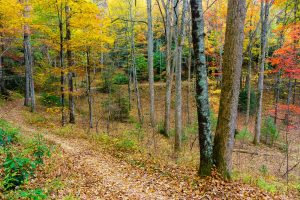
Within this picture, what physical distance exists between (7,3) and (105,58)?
45.0ft

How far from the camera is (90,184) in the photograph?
609cm

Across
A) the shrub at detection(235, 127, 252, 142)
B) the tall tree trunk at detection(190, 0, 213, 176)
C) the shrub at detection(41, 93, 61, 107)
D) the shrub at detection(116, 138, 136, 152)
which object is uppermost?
the tall tree trunk at detection(190, 0, 213, 176)

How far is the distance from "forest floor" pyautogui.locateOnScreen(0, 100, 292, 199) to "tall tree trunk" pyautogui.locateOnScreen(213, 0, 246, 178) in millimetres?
582

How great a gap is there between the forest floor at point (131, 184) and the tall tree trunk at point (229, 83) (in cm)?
58

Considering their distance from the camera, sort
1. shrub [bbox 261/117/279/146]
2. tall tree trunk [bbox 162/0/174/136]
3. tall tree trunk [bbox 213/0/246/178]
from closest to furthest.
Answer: tall tree trunk [bbox 213/0/246/178] → tall tree trunk [bbox 162/0/174/136] → shrub [bbox 261/117/279/146]

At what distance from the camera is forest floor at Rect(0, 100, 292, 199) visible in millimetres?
5285

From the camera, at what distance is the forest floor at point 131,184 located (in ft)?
17.3

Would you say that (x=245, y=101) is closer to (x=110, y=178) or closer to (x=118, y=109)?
(x=118, y=109)

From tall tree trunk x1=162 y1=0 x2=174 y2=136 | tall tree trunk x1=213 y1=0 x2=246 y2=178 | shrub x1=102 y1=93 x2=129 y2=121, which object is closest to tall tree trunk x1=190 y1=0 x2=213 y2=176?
tall tree trunk x1=213 y1=0 x2=246 y2=178

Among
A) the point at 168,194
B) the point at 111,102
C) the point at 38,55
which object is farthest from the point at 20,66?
the point at 168,194

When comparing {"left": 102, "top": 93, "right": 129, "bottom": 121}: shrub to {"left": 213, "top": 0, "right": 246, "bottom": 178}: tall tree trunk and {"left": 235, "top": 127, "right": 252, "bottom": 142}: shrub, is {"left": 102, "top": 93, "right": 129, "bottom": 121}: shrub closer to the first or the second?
{"left": 235, "top": 127, "right": 252, "bottom": 142}: shrub

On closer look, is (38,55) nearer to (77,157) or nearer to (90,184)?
(77,157)

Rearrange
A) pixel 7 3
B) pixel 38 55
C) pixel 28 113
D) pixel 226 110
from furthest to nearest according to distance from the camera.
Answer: pixel 38 55 → pixel 28 113 → pixel 7 3 → pixel 226 110

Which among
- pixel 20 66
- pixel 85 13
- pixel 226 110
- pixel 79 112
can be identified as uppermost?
pixel 85 13
